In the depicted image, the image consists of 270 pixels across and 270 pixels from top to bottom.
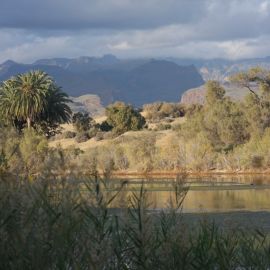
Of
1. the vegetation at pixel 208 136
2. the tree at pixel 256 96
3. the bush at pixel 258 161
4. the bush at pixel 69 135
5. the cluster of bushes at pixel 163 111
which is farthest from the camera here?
the cluster of bushes at pixel 163 111

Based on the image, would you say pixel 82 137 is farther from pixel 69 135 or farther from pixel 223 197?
pixel 223 197

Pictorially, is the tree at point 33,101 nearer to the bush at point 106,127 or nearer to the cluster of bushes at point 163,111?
the bush at point 106,127

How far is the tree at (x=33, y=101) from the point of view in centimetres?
6575

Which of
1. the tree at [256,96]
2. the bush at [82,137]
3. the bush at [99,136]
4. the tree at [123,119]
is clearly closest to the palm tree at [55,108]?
the tree at [256,96]

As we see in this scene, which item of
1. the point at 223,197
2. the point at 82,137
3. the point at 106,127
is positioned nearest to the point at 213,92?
the point at 82,137

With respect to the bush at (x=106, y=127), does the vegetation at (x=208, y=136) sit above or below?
below

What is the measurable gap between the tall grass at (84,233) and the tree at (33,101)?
5680cm

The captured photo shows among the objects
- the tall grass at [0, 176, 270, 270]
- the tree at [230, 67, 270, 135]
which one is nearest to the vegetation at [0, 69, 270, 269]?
the tall grass at [0, 176, 270, 270]

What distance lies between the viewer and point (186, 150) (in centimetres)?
8488

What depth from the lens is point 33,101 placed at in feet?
216

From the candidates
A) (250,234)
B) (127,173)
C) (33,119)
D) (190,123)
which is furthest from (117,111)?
(250,234)

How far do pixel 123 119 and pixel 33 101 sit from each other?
46.6 m

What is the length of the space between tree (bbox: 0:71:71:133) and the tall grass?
56.8 meters

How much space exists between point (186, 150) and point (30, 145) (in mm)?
34182
